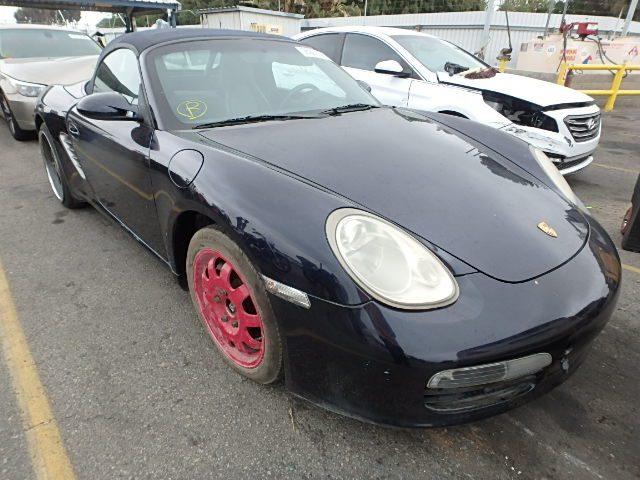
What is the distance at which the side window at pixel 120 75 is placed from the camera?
2443 millimetres

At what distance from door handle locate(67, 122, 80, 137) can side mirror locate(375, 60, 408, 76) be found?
3.16 metres

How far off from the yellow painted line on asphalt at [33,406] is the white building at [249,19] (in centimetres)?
1504

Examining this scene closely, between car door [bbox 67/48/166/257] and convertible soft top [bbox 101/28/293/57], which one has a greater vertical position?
convertible soft top [bbox 101/28/293/57]

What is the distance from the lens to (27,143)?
19.8 ft

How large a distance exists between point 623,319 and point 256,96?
2.39 metres

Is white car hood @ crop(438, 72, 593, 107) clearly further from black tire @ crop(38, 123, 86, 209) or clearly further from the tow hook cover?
black tire @ crop(38, 123, 86, 209)

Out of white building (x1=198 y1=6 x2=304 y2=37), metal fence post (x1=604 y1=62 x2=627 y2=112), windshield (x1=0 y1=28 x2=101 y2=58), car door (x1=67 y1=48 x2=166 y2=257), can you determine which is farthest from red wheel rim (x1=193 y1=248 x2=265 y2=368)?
white building (x1=198 y1=6 x2=304 y2=37)

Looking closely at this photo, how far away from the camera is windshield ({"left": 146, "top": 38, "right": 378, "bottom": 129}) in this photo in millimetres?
2248

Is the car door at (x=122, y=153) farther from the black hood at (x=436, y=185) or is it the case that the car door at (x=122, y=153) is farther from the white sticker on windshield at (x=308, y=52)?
the white sticker on windshield at (x=308, y=52)

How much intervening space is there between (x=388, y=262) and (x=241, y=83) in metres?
1.55

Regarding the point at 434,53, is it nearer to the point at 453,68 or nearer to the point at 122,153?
the point at 453,68

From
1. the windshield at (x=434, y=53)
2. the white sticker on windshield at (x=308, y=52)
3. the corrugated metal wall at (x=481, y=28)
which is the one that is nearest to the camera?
the white sticker on windshield at (x=308, y=52)

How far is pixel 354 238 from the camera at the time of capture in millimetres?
1474

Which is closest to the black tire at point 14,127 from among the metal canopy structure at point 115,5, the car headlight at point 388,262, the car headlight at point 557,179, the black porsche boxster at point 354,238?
the black porsche boxster at point 354,238
